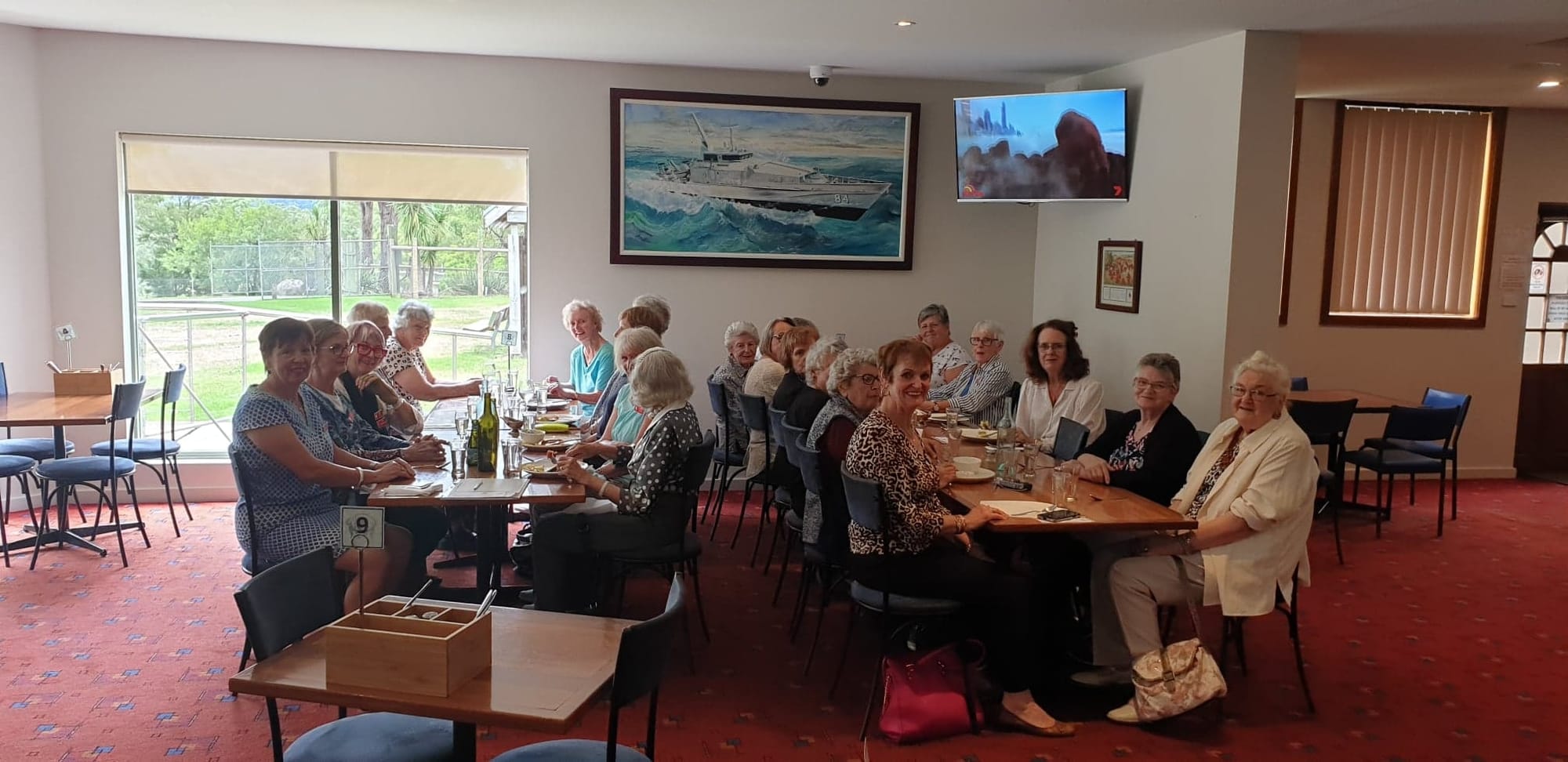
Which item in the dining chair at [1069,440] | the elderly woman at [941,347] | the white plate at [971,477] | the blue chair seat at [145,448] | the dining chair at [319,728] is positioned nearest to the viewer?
the dining chair at [319,728]

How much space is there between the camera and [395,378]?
19.1 feet

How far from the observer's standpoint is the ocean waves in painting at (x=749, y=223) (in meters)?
7.06

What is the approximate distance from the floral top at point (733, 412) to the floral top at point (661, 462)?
2.02 meters

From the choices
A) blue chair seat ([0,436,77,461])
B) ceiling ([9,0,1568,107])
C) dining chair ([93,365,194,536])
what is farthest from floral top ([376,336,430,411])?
blue chair seat ([0,436,77,461])

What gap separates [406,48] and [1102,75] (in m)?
4.28

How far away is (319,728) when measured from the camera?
8.09 feet

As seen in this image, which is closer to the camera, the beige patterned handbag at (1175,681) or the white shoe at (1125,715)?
the beige patterned handbag at (1175,681)

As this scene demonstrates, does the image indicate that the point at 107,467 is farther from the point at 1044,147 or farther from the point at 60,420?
the point at 1044,147

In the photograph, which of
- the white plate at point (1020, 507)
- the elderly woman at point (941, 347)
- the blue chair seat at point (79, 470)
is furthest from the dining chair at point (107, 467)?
the elderly woman at point (941, 347)

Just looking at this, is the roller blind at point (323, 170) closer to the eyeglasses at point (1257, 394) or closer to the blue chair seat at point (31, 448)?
the blue chair seat at point (31, 448)

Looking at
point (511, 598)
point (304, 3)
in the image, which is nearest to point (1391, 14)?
point (511, 598)

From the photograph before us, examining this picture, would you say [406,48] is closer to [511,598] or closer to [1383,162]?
[511,598]

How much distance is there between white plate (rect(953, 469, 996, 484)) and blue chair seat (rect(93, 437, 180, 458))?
4390 millimetres

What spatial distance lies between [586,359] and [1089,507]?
364 cm
